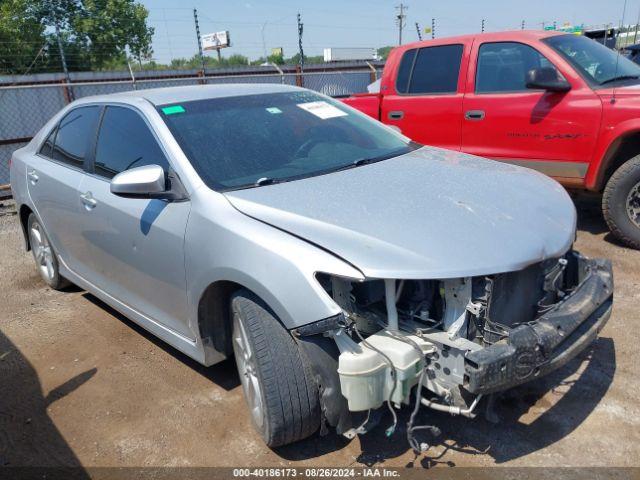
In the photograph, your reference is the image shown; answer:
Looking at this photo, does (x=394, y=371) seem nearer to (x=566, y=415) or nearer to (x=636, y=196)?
(x=566, y=415)

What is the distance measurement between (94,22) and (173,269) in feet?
105

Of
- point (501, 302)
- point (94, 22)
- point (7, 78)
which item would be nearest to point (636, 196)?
point (501, 302)

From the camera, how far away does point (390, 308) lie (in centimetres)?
235

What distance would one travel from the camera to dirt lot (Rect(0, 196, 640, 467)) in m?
2.64

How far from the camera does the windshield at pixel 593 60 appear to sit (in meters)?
5.16

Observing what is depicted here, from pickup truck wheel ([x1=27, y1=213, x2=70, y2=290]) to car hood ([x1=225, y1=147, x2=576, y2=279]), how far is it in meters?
2.64

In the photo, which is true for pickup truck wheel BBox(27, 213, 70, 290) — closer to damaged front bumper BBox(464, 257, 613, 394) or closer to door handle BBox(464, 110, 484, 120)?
damaged front bumper BBox(464, 257, 613, 394)

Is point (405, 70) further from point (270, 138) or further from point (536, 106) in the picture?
point (270, 138)

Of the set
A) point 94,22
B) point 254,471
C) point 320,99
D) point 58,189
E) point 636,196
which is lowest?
point 254,471

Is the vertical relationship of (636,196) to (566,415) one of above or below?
above

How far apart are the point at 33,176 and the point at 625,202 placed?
496 centimetres

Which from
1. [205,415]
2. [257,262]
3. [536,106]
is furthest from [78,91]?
[257,262]

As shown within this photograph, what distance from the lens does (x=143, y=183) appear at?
109 inches

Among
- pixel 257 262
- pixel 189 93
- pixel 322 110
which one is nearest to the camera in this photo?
pixel 257 262
